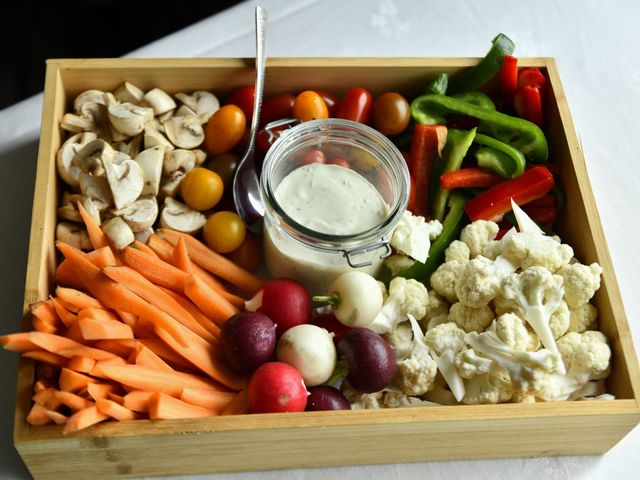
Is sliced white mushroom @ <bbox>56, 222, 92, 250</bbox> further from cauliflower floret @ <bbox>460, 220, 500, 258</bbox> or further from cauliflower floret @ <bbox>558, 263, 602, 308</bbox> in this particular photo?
cauliflower floret @ <bbox>558, 263, 602, 308</bbox>

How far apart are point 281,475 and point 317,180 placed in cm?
60

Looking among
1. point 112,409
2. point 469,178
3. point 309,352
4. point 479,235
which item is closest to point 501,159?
point 469,178

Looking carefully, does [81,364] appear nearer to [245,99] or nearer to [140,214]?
[140,214]

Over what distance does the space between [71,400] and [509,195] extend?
3.22ft

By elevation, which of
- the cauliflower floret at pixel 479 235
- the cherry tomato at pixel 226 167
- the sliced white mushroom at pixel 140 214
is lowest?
the sliced white mushroom at pixel 140 214

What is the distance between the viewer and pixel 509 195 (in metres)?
1.94

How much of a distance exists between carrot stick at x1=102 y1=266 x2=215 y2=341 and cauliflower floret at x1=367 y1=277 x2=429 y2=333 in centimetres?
33

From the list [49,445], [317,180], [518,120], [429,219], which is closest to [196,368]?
[49,445]

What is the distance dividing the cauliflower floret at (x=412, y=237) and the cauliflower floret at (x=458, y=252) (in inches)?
1.7

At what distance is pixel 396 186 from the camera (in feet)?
6.19

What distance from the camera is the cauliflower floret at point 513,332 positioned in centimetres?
167

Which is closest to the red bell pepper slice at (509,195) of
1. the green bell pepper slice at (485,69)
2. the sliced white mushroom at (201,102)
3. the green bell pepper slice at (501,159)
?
the green bell pepper slice at (501,159)

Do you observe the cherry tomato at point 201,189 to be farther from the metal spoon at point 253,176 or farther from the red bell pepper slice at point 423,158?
the red bell pepper slice at point 423,158

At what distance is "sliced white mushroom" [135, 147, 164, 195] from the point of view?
6.29 feet
